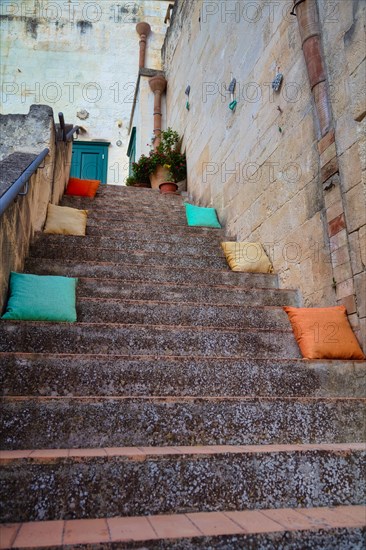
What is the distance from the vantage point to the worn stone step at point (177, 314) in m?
2.49

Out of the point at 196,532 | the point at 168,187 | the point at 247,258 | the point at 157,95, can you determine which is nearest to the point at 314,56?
the point at 247,258

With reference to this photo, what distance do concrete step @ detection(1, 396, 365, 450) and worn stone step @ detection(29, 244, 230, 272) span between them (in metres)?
1.83

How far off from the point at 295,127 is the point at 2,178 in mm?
2194

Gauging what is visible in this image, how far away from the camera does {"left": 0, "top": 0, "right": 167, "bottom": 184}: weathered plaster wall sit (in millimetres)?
10375

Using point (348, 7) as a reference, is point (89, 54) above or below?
above

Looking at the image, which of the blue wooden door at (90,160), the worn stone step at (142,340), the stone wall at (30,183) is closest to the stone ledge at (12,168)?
the stone wall at (30,183)

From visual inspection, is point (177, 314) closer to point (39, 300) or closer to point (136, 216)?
point (39, 300)

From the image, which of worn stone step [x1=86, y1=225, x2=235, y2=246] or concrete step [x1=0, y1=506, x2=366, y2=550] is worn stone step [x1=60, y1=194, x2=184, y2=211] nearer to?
worn stone step [x1=86, y1=225, x2=235, y2=246]

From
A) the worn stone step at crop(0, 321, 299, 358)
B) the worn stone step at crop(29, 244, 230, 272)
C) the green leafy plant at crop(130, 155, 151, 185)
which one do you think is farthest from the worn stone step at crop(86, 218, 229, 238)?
the green leafy plant at crop(130, 155, 151, 185)

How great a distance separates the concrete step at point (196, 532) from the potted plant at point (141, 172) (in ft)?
22.1

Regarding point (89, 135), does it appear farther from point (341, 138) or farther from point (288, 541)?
point (288, 541)

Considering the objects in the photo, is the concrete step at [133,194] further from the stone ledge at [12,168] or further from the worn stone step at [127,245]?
the stone ledge at [12,168]

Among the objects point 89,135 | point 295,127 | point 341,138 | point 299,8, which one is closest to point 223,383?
point 341,138

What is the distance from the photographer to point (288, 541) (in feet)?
3.50
